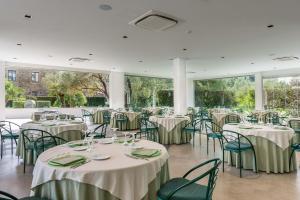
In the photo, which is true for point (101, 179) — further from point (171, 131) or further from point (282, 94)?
point (282, 94)

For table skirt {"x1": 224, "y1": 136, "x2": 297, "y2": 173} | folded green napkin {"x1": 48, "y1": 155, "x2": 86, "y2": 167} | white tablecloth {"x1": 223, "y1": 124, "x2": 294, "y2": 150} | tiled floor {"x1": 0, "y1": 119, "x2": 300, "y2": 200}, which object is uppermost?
folded green napkin {"x1": 48, "y1": 155, "x2": 86, "y2": 167}

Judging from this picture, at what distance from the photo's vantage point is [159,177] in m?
2.27

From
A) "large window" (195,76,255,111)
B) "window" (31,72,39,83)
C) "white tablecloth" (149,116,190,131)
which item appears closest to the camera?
"white tablecloth" (149,116,190,131)

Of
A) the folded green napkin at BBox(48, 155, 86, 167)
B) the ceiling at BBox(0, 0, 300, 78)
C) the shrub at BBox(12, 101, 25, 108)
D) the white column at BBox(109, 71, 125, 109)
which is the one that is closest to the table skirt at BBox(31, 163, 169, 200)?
the folded green napkin at BBox(48, 155, 86, 167)

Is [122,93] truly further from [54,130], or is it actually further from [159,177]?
[159,177]

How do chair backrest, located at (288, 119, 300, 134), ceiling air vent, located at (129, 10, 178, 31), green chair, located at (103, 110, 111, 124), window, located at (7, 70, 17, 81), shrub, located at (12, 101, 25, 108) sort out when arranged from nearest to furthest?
ceiling air vent, located at (129, 10, 178, 31) → chair backrest, located at (288, 119, 300, 134) → green chair, located at (103, 110, 111, 124) → shrub, located at (12, 101, 25, 108) → window, located at (7, 70, 17, 81)

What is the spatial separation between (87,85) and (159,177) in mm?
16434

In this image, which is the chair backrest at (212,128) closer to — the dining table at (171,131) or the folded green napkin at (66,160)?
the dining table at (171,131)

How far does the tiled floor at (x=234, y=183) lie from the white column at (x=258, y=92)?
1028cm

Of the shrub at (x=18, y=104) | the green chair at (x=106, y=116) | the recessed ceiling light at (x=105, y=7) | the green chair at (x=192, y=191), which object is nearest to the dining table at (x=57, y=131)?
the recessed ceiling light at (x=105, y=7)

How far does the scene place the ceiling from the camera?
4128 millimetres

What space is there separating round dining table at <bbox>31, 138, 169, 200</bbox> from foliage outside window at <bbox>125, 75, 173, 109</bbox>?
1343cm

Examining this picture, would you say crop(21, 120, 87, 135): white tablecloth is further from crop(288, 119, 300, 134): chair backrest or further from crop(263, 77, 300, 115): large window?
crop(263, 77, 300, 115): large window

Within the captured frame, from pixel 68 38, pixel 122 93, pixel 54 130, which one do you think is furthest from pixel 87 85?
pixel 54 130
